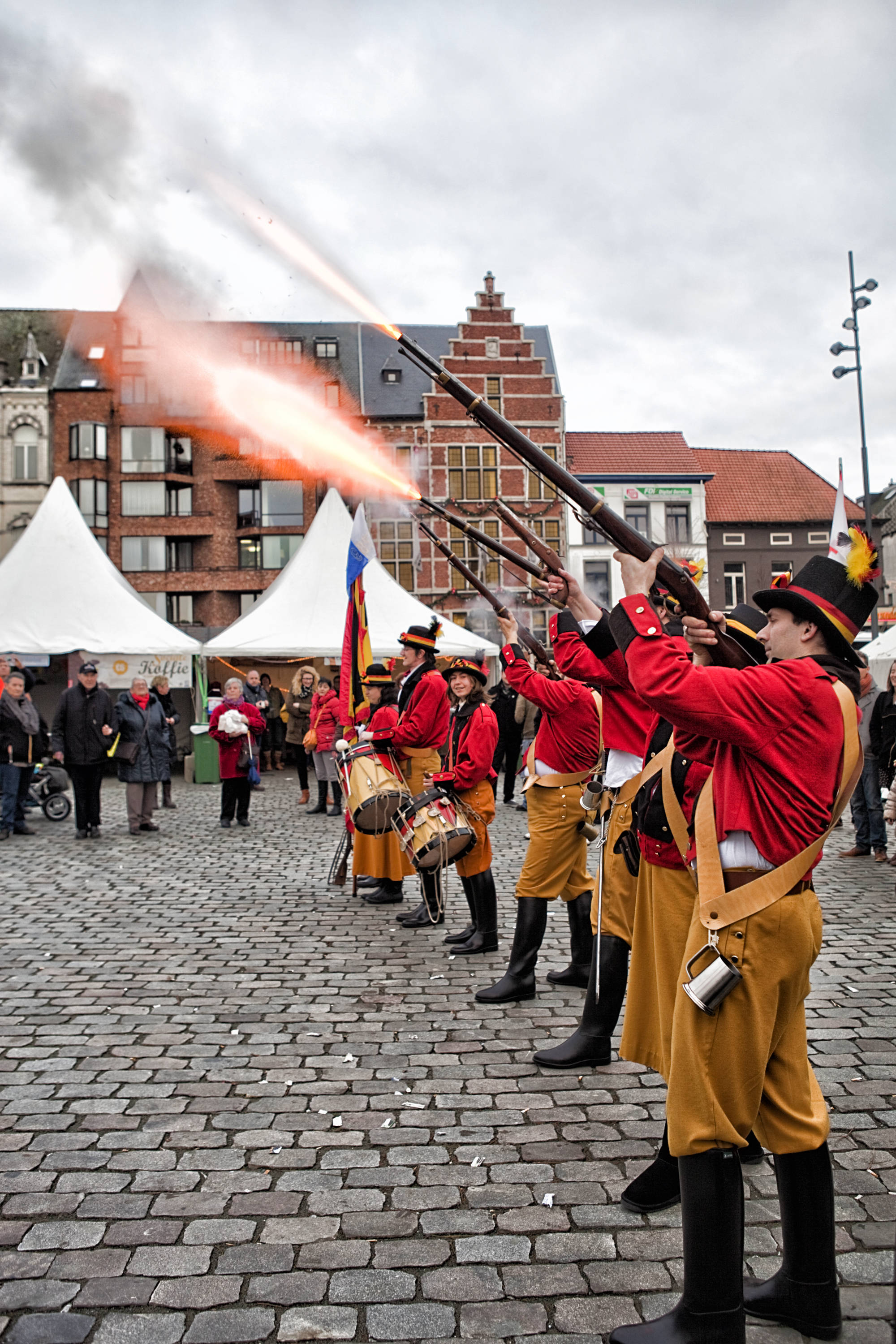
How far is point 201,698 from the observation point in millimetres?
21094

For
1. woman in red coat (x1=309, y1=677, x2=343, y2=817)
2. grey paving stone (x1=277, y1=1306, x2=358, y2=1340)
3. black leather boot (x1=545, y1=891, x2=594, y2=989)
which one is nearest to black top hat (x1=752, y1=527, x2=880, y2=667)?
grey paving stone (x1=277, y1=1306, x2=358, y2=1340)

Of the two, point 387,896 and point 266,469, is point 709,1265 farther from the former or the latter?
point 266,469

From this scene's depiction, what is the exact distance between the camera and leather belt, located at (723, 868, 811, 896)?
9.36ft

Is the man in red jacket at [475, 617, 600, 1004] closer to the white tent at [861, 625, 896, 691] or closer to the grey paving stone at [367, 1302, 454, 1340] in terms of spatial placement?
the grey paving stone at [367, 1302, 454, 1340]

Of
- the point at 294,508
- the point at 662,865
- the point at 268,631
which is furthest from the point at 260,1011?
the point at 294,508

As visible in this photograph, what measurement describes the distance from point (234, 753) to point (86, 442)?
125 feet

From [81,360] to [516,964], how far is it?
45907 mm

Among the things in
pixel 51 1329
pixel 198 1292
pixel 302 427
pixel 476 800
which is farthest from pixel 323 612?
pixel 51 1329

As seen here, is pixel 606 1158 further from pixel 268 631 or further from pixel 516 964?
pixel 268 631

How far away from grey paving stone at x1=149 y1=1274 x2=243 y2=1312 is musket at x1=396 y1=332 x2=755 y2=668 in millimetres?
2355

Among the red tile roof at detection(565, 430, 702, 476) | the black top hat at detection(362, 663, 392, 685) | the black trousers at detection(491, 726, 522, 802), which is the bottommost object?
the black trousers at detection(491, 726, 522, 802)

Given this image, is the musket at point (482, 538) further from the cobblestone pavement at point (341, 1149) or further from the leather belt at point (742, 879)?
the leather belt at point (742, 879)

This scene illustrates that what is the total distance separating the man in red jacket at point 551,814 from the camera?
583 cm

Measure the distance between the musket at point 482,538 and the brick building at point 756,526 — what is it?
42.7 meters
